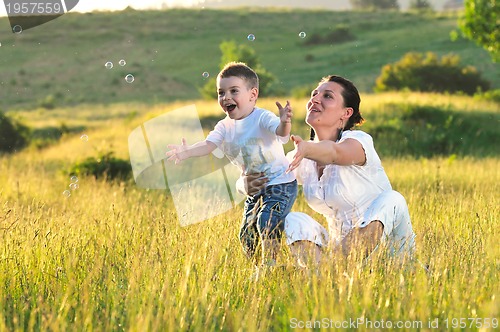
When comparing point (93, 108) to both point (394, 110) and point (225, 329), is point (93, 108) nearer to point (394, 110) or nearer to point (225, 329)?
point (394, 110)

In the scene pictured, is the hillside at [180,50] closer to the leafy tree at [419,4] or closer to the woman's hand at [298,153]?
the leafy tree at [419,4]

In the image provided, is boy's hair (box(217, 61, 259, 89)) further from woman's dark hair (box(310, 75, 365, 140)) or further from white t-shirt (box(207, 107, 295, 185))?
woman's dark hair (box(310, 75, 365, 140))

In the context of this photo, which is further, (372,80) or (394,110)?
(372,80)

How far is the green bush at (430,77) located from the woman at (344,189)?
33959mm

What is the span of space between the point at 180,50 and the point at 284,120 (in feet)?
216

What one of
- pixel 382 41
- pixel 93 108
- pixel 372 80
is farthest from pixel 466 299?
pixel 382 41

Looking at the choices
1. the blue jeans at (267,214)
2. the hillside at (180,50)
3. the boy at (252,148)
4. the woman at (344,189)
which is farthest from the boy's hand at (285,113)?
the hillside at (180,50)

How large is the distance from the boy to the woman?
266 mm

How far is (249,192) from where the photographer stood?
6.21m

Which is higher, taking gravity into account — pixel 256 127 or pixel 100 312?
pixel 256 127

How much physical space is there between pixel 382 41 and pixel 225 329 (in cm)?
6416

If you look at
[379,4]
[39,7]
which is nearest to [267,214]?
[39,7]

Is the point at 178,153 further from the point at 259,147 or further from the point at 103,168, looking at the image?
the point at 103,168

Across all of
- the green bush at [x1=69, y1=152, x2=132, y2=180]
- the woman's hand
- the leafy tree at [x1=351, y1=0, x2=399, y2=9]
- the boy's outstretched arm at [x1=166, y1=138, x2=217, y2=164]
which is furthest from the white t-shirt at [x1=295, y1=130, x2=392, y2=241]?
the leafy tree at [x1=351, y1=0, x2=399, y2=9]
